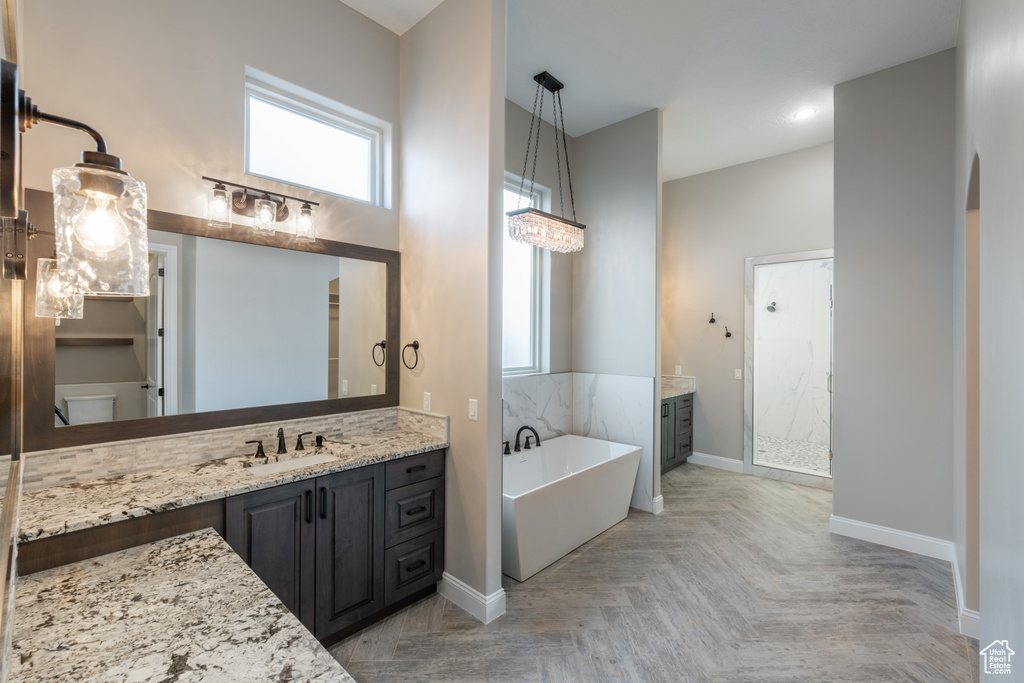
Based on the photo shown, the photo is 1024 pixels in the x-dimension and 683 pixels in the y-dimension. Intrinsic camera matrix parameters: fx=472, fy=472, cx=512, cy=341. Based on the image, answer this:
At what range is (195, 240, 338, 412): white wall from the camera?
2242 mm

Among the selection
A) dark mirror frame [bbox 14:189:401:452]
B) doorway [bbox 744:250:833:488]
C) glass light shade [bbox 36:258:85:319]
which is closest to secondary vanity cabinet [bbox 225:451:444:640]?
dark mirror frame [bbox 14:189:401:452]

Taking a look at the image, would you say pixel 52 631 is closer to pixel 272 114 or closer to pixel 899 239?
pixel 272 114

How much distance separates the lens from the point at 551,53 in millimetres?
3180

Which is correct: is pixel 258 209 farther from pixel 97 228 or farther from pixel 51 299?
pixel 97 228

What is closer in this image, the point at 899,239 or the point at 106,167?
the point at 106,167

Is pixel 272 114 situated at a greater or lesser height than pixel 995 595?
greater

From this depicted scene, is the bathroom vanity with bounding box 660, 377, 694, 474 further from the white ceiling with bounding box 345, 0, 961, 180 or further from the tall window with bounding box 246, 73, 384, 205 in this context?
the tall window with bounding box 246, 73, 384, 205

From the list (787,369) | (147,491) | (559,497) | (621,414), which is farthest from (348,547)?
(787,369)

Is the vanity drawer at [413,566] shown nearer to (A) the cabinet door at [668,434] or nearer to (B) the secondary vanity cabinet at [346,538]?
(B) the secondary vanity cabinet at [346,538]

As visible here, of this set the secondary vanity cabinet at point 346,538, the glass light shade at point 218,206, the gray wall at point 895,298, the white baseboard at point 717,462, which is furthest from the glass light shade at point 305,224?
the white baseboard at point 717,462

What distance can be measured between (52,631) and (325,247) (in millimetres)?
1957

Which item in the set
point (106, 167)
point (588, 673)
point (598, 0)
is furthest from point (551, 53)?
point (588, 673)

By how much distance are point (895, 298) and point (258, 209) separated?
400cm

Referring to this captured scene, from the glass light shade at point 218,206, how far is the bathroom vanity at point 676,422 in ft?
13.2
